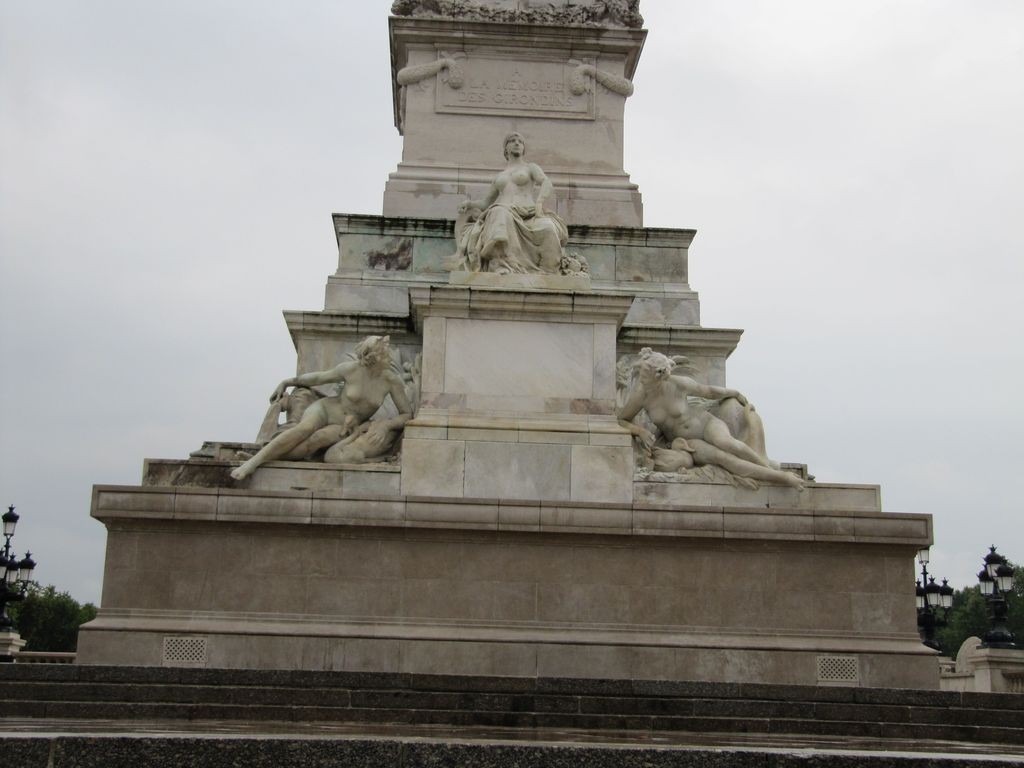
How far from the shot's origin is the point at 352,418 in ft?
55.2

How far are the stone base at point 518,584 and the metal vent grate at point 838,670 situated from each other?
3 centimetres

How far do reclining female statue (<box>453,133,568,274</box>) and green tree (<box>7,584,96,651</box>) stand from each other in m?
56.1

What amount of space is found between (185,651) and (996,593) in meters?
17.5

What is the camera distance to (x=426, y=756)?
7.54 meters

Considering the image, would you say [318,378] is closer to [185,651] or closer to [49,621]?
[185,651]

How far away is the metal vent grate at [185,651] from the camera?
14750mm

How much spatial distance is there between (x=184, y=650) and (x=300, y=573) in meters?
1.61

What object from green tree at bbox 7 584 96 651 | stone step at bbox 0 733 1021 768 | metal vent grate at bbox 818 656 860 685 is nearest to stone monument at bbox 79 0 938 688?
metal vent grate at bbox 818 656 860 685

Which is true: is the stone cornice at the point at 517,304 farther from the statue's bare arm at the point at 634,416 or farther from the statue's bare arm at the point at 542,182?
the statue's bare arm at the point at 542,182

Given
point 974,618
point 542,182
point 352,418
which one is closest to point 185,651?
point 352,418

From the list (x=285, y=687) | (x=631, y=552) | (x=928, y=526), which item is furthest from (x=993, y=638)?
(x=285, y=687)

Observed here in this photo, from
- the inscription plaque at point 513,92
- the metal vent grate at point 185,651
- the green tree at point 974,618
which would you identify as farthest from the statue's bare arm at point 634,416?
the green tree at point 974,618

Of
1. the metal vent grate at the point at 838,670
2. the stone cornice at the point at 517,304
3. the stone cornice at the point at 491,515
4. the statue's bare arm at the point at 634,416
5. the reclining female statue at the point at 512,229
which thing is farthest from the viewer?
the reclining female statue at the point at 512,229

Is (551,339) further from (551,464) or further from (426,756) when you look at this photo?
(426,756)
